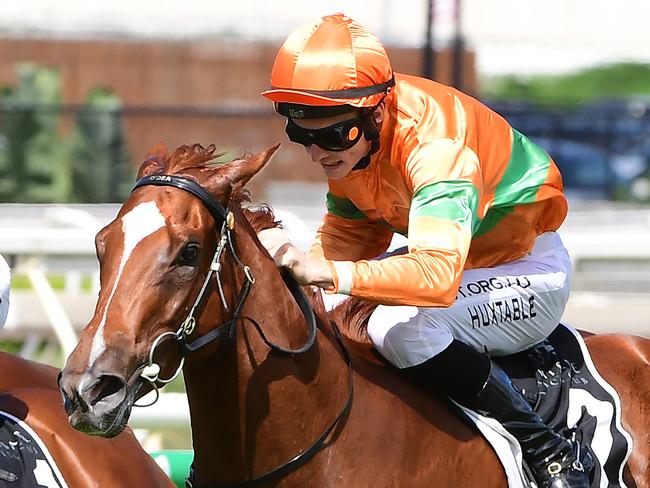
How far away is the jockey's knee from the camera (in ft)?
11.3

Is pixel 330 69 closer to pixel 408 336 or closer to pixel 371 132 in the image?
pixel 371 132

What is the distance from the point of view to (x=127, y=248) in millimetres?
2938

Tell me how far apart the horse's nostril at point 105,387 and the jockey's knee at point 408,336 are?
2.89 ft

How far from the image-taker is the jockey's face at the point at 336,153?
133 inches

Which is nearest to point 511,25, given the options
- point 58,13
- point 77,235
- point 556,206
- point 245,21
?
point 245,21

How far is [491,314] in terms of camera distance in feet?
12.1

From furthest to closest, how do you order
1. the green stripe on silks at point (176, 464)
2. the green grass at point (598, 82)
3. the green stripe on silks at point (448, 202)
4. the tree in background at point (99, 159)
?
the green grass at point (598, 82)
the tree in background at point (99, 159)
the green stripe on silks at point (176, 464)
the green stripe on silks at point (448, 202)

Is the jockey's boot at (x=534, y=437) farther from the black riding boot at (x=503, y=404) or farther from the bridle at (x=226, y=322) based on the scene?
the bridle at (x=226, y=322)

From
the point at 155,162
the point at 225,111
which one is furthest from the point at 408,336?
the point at 225,111

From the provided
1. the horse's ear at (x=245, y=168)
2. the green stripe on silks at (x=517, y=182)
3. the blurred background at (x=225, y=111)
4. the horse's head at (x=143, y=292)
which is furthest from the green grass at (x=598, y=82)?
the horse's head at (x=143, y=292)

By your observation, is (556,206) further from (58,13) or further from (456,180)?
(58,13)

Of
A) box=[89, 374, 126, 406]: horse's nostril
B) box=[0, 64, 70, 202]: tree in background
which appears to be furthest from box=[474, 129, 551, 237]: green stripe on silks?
box=[0, 64, 70, 202]: tree in background

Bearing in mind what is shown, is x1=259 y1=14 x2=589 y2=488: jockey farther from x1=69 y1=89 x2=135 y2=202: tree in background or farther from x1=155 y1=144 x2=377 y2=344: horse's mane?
x1=69 y1=89 x2=135 y2=202: tree in background

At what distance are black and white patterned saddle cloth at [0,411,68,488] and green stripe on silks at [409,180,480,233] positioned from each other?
3.96 feet
